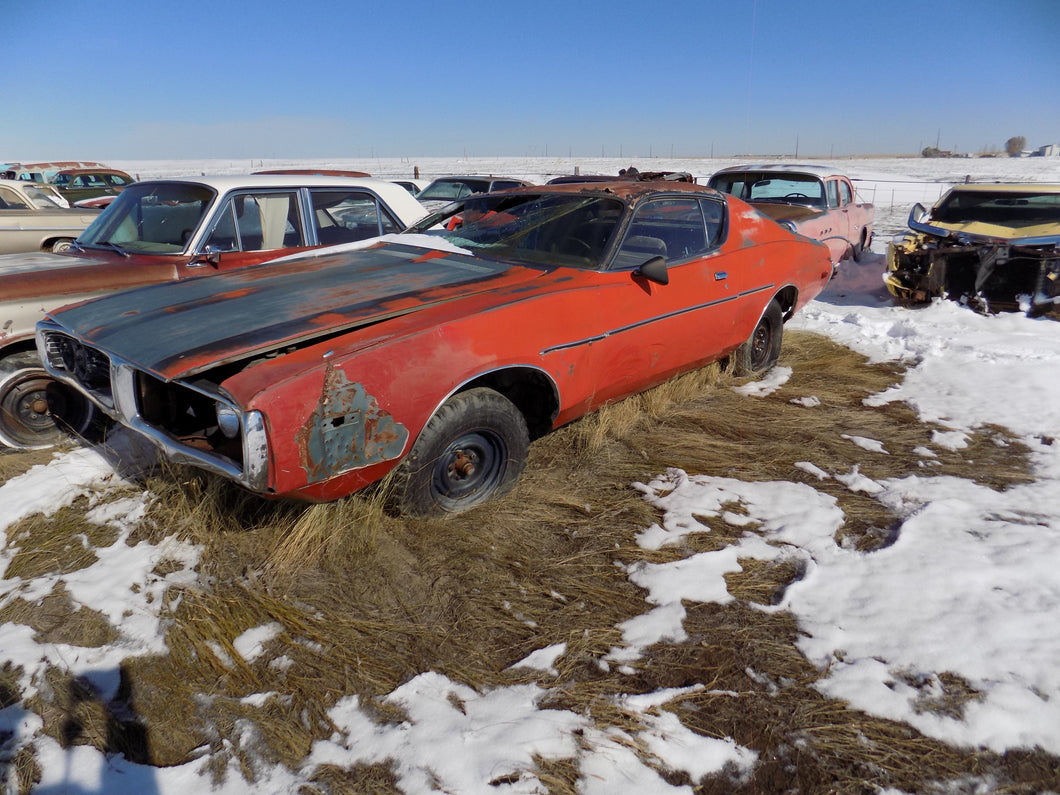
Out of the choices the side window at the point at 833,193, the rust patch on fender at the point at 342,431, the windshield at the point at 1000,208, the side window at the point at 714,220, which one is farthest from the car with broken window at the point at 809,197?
the rust patch on fender at the point at 342,431

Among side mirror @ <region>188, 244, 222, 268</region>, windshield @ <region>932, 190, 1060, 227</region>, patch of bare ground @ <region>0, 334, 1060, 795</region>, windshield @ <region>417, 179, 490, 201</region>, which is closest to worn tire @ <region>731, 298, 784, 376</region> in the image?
patch of bare ground @ <region>0, 334, 1060, 795</region>

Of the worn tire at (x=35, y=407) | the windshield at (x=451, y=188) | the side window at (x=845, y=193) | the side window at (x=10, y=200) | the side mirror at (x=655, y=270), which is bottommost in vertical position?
the worn tire at (x=35, y=407)

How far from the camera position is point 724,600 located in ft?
8.81

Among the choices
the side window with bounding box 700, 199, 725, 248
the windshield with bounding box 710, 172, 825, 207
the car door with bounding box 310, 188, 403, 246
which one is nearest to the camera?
the side window with bounding box 700, 199, 725, 248

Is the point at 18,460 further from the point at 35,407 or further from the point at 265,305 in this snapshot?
the point at 265,305

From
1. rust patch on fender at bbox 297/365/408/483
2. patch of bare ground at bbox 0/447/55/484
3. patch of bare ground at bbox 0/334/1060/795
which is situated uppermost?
rust patch on fender at bbox 297/365/408/483

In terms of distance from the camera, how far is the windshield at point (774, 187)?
886cm

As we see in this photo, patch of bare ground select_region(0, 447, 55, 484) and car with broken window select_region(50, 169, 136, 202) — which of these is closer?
patch of bare ground select_region(0, 447, 55, 484)

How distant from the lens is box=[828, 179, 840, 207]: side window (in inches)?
352

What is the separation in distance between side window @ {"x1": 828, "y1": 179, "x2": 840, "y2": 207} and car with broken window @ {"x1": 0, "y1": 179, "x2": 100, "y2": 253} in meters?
8.84

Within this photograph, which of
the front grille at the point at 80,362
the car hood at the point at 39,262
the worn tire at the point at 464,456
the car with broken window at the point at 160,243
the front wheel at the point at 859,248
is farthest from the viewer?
the front wheel at the point at 859,248

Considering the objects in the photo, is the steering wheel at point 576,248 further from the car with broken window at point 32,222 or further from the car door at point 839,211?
the car door at point 839,211

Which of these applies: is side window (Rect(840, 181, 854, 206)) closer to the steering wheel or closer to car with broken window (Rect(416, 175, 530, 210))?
car with broken window (Rect(416, 175, 530, 210))

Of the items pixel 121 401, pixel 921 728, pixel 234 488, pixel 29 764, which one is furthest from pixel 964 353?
pixel 29 764
